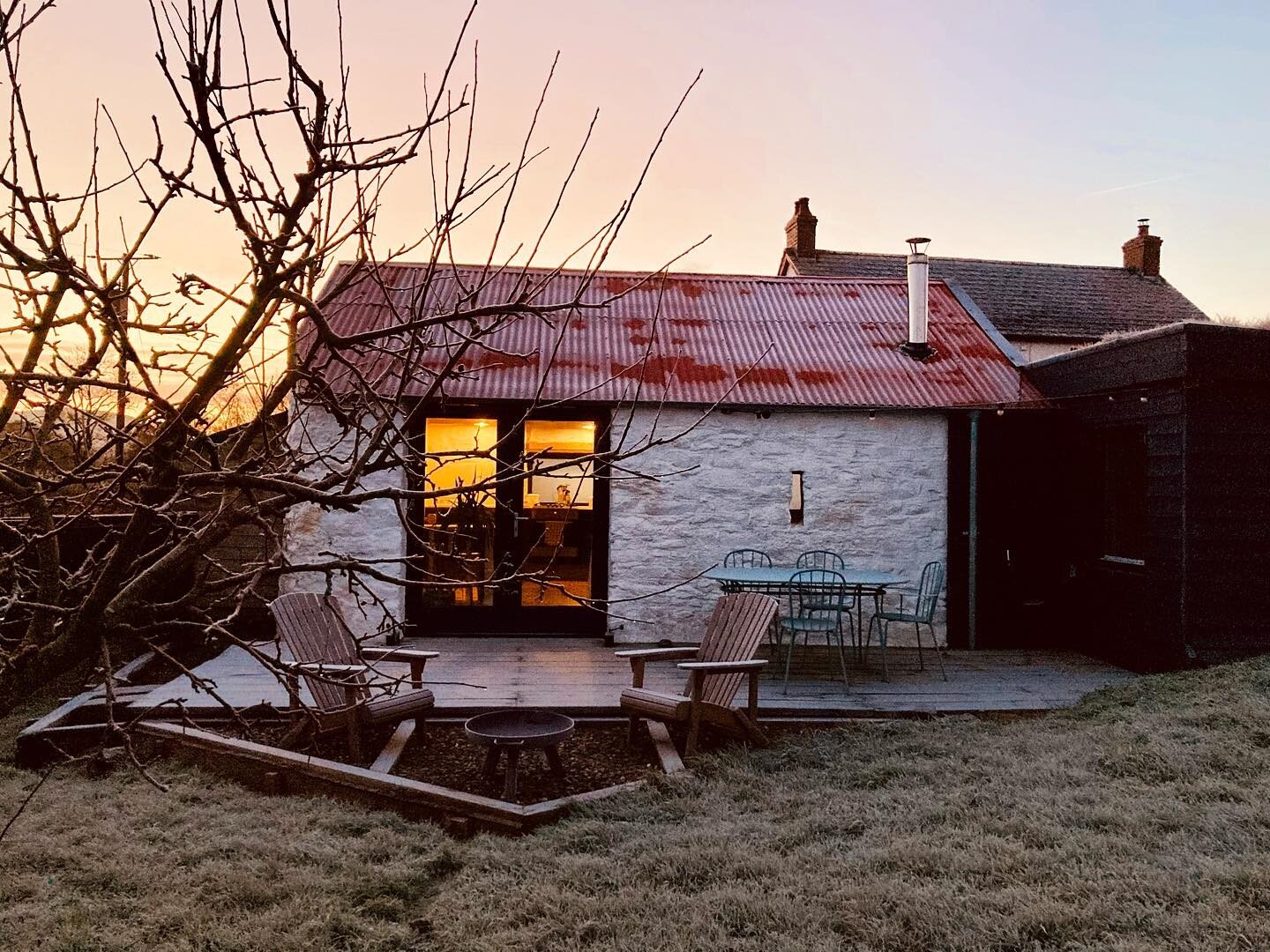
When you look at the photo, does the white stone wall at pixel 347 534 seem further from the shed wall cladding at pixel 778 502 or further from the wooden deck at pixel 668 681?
the shed wall cladding at pixel 778 502

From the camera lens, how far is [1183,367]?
24.3ft


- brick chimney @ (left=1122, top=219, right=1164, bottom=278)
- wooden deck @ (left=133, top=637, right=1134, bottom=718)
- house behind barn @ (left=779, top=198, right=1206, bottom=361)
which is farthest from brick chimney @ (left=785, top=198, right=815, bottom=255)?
wooden deck @ (left=133, top=637, right=1134, bottom=718)

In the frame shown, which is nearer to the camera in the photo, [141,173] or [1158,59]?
[141,173]

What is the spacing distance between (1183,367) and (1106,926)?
5.55 metres

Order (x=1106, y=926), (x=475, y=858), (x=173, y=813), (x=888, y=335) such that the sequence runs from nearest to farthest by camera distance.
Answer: (x=1106, y=926), (x=475, y=858), (x=173, y=813), (x=888, y=335)

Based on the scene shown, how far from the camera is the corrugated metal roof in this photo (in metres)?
9.37

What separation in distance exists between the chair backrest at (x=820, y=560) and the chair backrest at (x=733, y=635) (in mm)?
2599

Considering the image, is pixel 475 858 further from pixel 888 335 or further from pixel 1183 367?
pixel 888 335

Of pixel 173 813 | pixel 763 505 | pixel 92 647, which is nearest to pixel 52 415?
pixel 92 647

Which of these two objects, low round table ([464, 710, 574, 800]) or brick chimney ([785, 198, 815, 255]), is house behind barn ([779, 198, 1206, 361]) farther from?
low round table ([464, 710, 574, 800])

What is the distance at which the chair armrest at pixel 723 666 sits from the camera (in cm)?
581

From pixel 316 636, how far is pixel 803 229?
52.8 feet

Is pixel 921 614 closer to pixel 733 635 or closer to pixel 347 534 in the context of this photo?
pixel 733 635

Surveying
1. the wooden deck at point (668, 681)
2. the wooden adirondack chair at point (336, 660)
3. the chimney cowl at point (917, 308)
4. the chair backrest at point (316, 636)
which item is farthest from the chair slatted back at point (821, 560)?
the chair backrest at point (316, 636)
